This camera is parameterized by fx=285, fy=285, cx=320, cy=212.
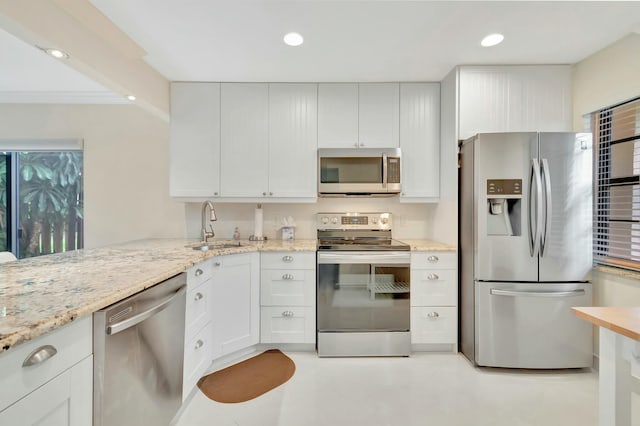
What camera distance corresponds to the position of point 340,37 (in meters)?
2.00

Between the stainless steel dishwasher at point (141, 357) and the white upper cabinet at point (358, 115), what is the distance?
6.07 ft

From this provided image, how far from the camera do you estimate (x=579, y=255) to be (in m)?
2.12

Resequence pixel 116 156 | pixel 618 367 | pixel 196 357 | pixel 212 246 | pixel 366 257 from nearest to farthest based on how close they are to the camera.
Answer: pixel 618 367 → pixel 196 357 → pixel 366 257 → pixel 212 246 → pixel 116 156

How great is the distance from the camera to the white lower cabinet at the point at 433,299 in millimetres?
2447

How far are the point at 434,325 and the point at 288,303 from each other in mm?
1273

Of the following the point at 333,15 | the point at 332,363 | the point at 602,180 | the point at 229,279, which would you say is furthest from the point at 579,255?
the point at 229,279

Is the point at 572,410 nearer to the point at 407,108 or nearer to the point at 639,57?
the point at 639,57

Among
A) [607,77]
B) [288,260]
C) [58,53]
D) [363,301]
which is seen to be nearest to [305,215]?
[288,260]

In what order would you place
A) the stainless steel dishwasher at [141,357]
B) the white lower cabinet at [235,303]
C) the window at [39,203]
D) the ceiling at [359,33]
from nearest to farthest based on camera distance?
the stainless steel dishwasher at [141,357], the ceiling at [359,33], the white lower cabinet at [235,303], the window at [39,203]

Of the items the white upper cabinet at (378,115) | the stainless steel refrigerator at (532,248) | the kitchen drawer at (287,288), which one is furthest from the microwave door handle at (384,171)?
the kitchen drawer at (287,288)

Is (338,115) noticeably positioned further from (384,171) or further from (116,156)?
(116,156)

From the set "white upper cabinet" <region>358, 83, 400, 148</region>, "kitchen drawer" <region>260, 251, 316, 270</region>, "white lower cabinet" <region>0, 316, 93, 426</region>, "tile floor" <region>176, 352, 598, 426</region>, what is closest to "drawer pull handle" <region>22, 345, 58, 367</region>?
"white lower cabinet" <region>0, 316, 93, 426</region>

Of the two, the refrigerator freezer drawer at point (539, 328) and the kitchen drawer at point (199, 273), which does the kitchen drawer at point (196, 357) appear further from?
the refrigerator freezer drawer at point (539, 328)

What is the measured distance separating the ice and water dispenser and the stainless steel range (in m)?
0.68
